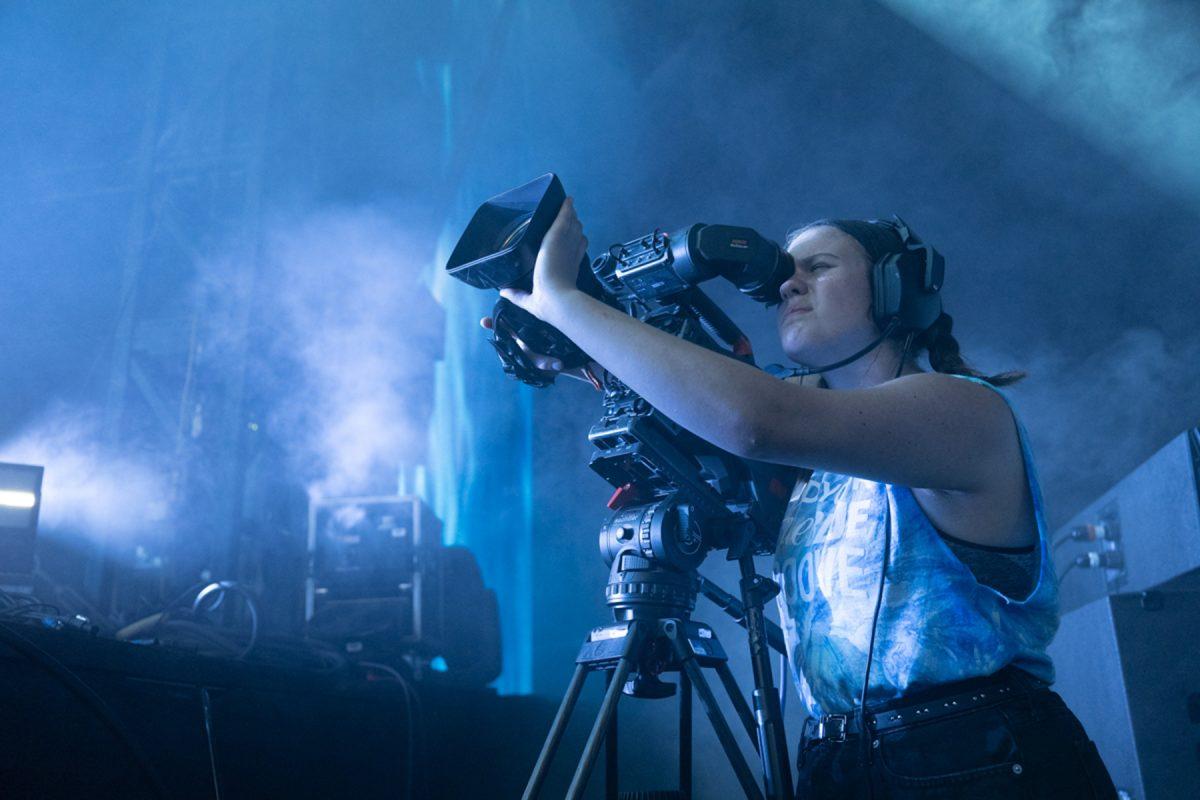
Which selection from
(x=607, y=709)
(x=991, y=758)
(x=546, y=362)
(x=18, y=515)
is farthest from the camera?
(x=18, y=515)

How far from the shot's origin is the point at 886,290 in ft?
3.13

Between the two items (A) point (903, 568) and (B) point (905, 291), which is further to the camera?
(B) point (905, 291)

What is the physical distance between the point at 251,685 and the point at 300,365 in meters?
1.67

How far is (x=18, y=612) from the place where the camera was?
1.41 metres

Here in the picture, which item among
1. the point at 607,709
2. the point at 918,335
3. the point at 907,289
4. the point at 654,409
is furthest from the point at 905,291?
the point at 607,709

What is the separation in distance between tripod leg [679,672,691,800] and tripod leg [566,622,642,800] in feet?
0.29

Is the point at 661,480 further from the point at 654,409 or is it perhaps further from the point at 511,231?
the point at 511,231

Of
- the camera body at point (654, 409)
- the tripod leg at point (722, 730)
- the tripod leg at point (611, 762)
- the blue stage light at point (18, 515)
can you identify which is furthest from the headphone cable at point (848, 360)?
the blue stage light at point (18, 515)

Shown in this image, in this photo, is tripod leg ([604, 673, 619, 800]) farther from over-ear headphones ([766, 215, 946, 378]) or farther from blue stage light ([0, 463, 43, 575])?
blue stage light ([0, 463, 43, 575])

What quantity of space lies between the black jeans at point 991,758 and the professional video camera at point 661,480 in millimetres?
123

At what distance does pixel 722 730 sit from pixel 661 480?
302mm

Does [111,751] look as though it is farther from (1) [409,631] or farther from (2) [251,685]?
(1) [409,631]

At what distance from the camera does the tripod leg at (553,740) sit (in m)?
0.84

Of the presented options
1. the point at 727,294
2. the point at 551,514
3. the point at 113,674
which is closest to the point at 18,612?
the point at 113,674
